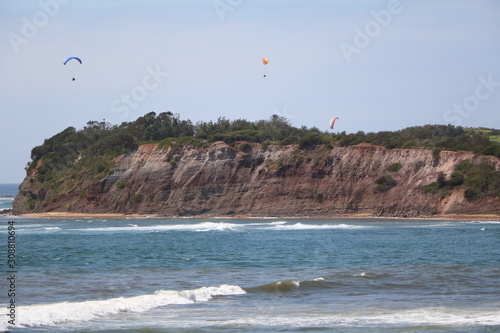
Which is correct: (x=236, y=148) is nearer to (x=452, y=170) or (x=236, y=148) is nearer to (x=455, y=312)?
(x=452, y=170)

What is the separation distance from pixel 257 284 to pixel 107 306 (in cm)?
643

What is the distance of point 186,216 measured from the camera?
76875mm

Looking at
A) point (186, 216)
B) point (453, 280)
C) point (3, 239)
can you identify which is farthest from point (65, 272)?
point (186, 216)

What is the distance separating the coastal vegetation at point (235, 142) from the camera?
6775 centimetres

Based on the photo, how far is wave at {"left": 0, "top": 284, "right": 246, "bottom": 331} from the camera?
19.2 m

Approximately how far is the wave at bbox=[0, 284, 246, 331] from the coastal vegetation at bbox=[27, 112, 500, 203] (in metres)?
47.3

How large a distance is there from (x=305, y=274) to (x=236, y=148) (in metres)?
54.3

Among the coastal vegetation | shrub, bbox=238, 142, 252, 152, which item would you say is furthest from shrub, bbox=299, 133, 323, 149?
shrub, bbox=238, 142, 252, 152

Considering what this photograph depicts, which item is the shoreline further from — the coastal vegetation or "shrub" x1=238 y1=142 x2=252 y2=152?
"shrub" x1=238 y1=142 x2=252 y2=152

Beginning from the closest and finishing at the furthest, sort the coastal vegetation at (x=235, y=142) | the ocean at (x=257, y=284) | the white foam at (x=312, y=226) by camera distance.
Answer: the ocean at (x=257, y=284) → the white foam at (x=312, y=226) → the coastal vegetation at (x=235, y=142)

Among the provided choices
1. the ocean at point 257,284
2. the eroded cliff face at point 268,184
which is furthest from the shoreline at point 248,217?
the ocean at point 257,284

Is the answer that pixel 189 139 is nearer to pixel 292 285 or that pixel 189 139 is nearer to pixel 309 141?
pixel 309 141

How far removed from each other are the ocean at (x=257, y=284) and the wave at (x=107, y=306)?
0.03 meters

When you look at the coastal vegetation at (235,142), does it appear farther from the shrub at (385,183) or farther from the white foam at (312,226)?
the white foam at (312,226)
